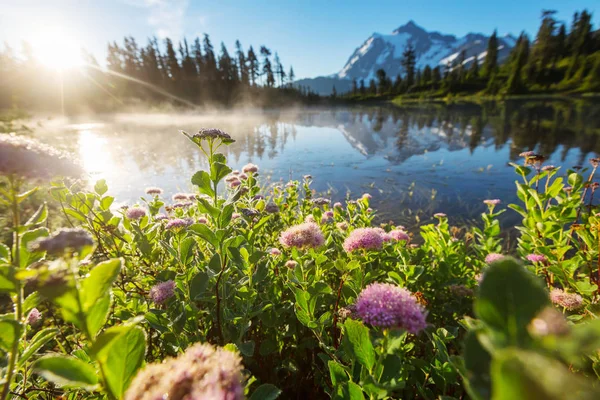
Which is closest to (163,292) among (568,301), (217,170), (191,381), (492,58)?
(217,170)

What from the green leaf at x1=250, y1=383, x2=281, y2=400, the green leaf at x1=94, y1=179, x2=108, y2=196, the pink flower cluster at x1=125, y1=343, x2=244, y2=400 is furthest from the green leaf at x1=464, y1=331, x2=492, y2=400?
the green leaf at x1=94, y1=179, x2=108, y2=196

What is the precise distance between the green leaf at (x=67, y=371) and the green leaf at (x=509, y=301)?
96 centimetres

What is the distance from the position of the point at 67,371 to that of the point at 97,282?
29cm

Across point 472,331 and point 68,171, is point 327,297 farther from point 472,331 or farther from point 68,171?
point 68,171

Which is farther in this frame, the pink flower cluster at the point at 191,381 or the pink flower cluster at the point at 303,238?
the pink flower cluster at the point at 303,238

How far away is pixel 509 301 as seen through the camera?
0.48 meters

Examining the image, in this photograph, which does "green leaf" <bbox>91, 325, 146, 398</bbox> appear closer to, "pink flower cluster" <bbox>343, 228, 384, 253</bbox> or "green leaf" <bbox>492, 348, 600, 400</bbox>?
"green leaf" <bbox>492, 348, 600, 400</bbox>

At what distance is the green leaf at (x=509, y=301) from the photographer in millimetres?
455

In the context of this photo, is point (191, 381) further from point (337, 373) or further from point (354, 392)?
point (337, 373)

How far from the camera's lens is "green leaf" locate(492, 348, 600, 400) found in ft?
0.69

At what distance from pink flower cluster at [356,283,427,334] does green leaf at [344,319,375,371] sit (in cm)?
7

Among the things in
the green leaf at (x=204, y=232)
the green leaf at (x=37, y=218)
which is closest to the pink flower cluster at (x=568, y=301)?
the green leaf at (x=204, y=232)

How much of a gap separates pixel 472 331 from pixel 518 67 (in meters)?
82.0

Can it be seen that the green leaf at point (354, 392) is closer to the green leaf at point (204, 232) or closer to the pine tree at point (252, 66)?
the green leaf at point (204, 232)
